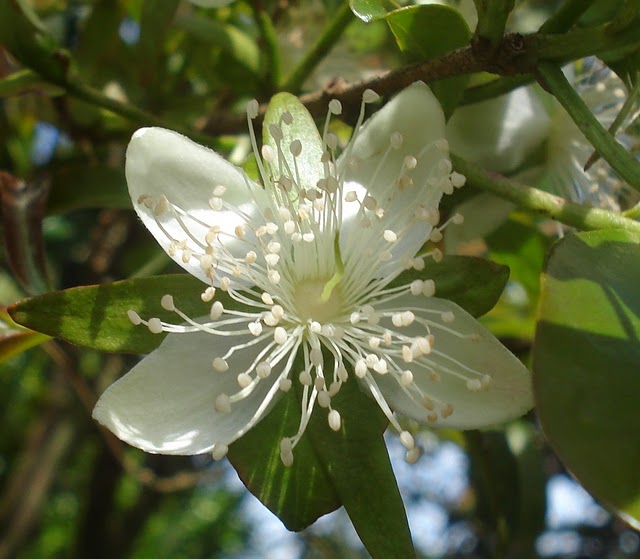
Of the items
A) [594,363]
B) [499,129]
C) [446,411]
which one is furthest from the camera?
[499,129]

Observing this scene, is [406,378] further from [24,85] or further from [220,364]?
[24,85]

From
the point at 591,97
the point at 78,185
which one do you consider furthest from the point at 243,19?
the point at 591,97

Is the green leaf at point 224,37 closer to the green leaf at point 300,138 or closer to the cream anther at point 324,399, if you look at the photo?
the green leaf at point 300,138

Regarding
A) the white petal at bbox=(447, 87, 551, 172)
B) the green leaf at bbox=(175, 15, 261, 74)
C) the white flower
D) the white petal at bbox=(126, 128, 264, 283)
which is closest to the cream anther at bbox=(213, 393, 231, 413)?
the white flower

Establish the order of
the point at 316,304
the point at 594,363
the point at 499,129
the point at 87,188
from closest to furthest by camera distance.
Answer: the point at 594,363 → the point at 316,304 → the point at 499,129 → the point at 87,188

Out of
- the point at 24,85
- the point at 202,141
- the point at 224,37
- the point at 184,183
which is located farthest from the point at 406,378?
the point at 224,37

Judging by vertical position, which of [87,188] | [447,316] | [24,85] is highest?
[447,316]

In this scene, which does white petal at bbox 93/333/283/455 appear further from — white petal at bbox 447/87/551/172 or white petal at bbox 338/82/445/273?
white petal at bbox 447/87/551/172
